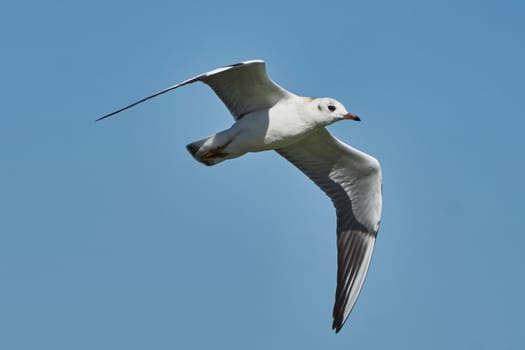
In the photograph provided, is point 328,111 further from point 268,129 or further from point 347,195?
point 347,195

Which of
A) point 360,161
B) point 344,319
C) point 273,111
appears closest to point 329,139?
point 360,161

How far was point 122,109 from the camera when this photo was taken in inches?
444

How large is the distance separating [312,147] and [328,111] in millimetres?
1765

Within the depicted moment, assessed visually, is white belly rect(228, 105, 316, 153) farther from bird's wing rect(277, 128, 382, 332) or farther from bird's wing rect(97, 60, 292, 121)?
bird's wing rect(277, 128, 382, 332)

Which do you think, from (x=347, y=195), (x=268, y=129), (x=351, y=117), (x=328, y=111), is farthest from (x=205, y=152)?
(x=347, y=195)

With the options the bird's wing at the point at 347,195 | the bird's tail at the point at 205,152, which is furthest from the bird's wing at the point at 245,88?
the bird's wing at the point at 347,195

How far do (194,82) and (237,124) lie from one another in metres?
1.64

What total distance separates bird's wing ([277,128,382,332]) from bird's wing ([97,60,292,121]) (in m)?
1.47

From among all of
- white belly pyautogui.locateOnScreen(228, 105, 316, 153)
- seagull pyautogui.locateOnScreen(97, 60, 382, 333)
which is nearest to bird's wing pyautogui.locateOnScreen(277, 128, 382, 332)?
seagull pyautogui.locateOnScreen(97, 60, 382, 333)

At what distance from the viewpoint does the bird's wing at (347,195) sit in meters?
15.0

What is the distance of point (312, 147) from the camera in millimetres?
15109

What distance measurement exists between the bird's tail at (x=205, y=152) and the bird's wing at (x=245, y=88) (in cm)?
64

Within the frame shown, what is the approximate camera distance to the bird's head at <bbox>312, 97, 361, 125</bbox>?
13.4m

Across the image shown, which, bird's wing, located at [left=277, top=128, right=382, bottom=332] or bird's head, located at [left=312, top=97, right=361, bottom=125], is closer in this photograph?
bird's head, located at [left=312, top=97, right=361, bottom=125]
